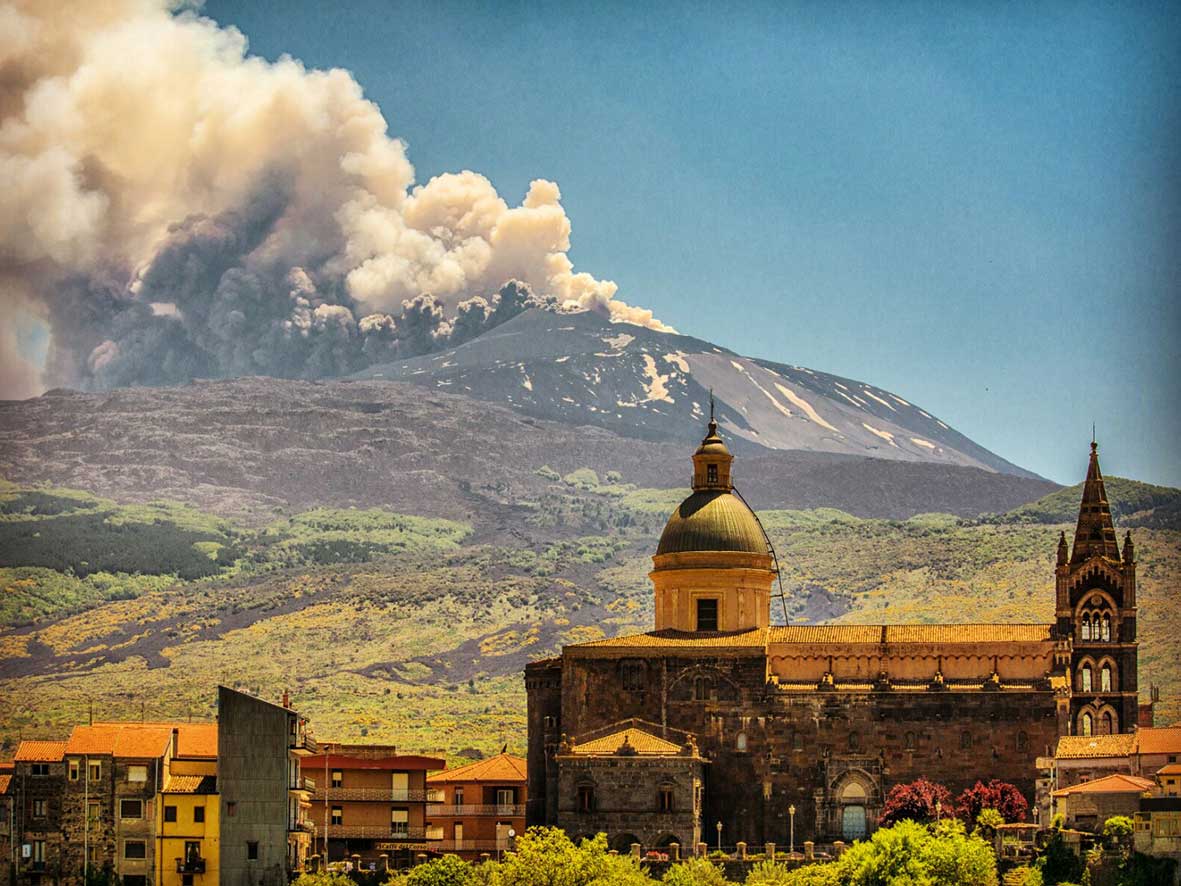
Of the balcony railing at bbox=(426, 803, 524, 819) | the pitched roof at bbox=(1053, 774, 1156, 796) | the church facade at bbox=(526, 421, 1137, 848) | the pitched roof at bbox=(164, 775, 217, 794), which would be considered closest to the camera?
the pitched roof at bbox=(1053, 774, 1156, 796)

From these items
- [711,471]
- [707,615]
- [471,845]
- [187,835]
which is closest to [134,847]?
[187,835]

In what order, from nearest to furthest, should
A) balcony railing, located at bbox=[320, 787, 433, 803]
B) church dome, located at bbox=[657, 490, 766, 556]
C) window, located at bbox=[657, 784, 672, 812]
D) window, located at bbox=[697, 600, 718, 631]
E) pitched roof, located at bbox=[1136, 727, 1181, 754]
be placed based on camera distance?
window, located at bbox=[657, 784, 672, 812]
pitched roof, located at bbox=[1136, 727, 1181, 754]
balcony railing, located at bbox=[320, 787, 433, 803]
window, located at bbox=[697, 600, 718, 631]
church dome, located at bbox=[657, 490, 766, 556]

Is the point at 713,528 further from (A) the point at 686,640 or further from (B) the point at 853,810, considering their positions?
(B) the point at 853,810

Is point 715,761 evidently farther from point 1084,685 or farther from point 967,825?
point 1084,685

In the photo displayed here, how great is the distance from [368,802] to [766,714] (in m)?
21.5

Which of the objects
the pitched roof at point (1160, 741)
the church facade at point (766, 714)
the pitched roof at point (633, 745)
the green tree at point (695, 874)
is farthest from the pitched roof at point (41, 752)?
the pitched roof at point (1160, 741)

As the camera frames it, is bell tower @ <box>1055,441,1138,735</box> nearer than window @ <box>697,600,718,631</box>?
No

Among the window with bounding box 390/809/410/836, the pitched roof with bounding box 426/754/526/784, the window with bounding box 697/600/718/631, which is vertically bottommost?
the window with bounding box 390/809/410/836

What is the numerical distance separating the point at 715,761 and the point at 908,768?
944 centimetres

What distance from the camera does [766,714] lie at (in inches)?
4754

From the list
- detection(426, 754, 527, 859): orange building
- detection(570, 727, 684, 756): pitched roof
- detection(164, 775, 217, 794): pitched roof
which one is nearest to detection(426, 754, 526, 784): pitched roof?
detection(426, 754, 527, 859): orange building

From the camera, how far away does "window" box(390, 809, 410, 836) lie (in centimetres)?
12575

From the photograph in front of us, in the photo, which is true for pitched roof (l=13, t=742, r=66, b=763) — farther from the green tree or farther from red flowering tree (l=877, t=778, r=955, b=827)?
red flowering tree (l=877, t=778, r=955, b=827)

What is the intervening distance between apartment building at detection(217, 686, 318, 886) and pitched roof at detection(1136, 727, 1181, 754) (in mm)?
40553
